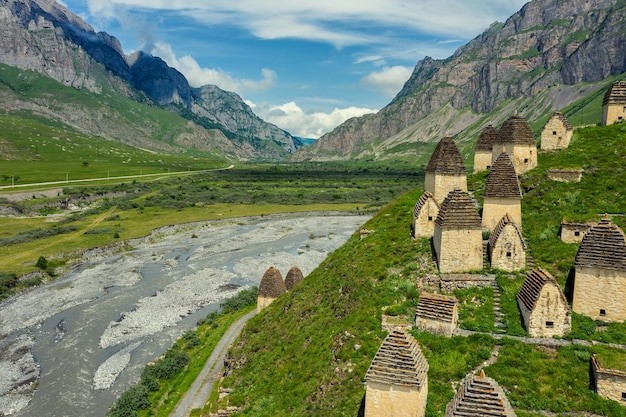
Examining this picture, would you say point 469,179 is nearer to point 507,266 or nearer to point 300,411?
point 507,266

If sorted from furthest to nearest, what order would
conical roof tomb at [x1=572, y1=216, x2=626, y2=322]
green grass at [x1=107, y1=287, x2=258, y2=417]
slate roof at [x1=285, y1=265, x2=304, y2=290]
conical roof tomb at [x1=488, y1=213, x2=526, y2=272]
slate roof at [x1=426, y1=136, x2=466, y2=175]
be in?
slate roof at [x1=285, y1=265, x2=304, y2=290] → slate roof at [x1=426, y1=136, x2=466, y2=175] → green grass at [x1=107, y1=287, x2=258, y2=417] → conical roof tomb at [x1=488, y1=213, x2=526, y2=272] → conical roof tomb at [x1=572, y1=216, x2=626, y2=322]

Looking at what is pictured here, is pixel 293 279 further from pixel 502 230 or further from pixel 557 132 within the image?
pixel 557 132

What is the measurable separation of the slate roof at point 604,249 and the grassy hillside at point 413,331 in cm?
285

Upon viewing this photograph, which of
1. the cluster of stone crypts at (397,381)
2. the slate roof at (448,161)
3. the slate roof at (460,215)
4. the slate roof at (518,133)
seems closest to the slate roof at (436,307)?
the slate roof at (460,215)

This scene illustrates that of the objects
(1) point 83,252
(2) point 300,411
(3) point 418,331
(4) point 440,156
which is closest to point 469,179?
(4) point 440,156

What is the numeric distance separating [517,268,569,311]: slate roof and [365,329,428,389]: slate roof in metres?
9.33

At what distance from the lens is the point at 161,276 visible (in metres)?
75.0

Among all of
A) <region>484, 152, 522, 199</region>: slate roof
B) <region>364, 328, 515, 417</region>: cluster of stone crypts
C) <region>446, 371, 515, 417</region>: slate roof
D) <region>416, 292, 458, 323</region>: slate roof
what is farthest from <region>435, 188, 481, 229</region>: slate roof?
<region>446, 371, 515, 417</region>: slate roof

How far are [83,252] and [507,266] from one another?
3291 inches

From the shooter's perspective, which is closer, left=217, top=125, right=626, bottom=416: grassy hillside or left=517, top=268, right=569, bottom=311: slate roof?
left=217, top=125, right=626, bottom=416: grassy hillside

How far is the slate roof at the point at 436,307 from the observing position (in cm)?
2202

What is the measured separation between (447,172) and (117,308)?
155 ft

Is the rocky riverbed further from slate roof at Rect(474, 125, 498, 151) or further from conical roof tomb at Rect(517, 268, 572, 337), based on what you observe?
slate roof at Rect(474, 125, 498, 151)

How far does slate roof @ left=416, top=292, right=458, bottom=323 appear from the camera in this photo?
22.0 metres
